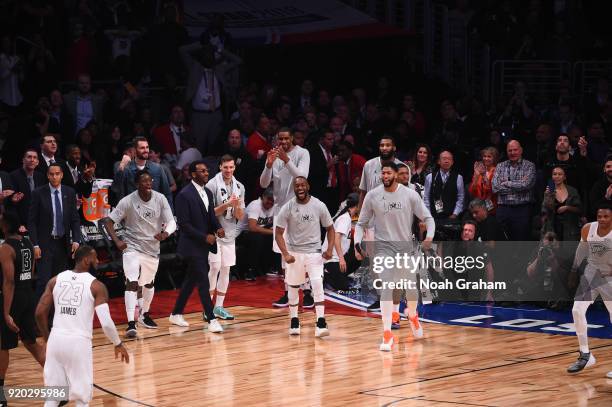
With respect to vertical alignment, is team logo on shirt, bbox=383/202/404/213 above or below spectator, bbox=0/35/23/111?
below

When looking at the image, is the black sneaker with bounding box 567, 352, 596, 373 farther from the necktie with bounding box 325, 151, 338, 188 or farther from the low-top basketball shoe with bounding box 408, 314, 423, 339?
the necktie with bounding box 325, 151, 338, 188

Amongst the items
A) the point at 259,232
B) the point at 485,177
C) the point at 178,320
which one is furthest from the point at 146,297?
the point at 485,177

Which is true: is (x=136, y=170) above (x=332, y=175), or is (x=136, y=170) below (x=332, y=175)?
above

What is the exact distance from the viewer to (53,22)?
2056 cm

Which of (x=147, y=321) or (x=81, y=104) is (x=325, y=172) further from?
(x=147, y=321)

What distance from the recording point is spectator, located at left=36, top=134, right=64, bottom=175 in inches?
648

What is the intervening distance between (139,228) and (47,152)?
2354 millimetres

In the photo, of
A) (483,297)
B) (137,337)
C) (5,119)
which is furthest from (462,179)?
(5,119)

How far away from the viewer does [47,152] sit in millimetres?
16594

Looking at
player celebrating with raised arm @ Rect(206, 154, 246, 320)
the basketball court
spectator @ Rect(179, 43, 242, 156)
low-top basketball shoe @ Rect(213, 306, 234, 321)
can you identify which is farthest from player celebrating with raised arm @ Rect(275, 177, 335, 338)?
spectator @ Rect(179, 43, 242, 156)

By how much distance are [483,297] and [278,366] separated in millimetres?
5022

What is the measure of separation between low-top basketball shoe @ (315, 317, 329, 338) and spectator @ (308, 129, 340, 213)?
450cm

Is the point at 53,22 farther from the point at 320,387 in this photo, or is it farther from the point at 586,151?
the point at 320,387

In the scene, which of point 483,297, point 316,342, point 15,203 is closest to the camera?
point 316,342
